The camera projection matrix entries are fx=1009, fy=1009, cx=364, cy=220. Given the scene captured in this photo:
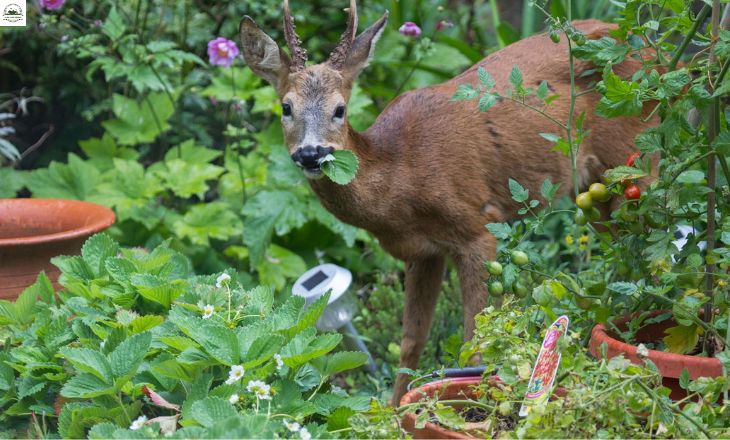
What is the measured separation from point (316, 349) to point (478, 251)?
159 centimetres

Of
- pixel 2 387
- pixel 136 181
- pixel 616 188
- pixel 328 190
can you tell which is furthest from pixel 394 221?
pixel 136 181

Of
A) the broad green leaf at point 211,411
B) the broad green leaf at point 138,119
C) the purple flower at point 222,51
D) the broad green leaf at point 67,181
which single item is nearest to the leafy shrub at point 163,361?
the broad green leaf at point 211,411

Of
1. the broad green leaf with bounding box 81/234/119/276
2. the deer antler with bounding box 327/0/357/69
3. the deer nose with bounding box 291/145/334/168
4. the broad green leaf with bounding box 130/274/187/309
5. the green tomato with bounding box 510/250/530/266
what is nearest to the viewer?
the green tomato with bounding box 510/250/530/266

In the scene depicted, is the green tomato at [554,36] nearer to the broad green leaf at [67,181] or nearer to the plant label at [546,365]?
the plant label at [546,365]

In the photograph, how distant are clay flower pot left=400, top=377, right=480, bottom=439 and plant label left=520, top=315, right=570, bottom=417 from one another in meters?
0.18

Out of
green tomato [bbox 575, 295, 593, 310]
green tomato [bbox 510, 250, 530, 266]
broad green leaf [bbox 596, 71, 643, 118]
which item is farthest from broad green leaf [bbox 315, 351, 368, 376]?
broad green leaf [bbox 596, 71, 643, 118]

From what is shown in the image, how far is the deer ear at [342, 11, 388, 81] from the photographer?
159 inches

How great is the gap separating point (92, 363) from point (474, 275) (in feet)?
6.23

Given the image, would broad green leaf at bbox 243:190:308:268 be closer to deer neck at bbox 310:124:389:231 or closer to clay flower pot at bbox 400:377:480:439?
deer neck at bbox 310:124:389:231

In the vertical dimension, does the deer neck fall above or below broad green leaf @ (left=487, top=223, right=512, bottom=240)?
below

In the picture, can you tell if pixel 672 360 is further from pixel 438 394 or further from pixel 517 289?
pixel 438 394

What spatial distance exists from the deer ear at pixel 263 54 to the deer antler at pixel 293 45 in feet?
0.21

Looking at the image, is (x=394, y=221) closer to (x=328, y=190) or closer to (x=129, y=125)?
(x=328, y=190)

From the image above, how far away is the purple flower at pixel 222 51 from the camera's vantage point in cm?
510
